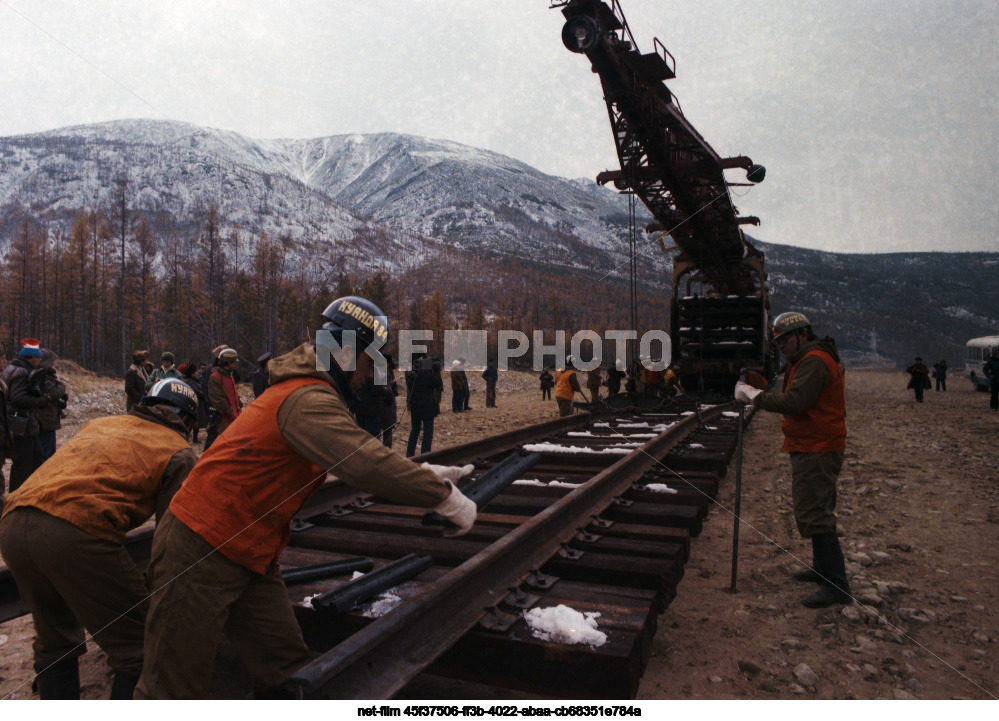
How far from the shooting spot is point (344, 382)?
92.9 inches

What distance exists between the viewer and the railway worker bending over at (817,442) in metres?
4.14

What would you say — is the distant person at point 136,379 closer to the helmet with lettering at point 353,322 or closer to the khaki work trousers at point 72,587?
the khaki work trousers at point 72,587

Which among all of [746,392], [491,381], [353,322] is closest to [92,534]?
[353,322]

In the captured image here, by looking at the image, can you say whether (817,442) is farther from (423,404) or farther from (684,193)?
(684,193)

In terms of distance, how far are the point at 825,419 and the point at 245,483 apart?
363cm

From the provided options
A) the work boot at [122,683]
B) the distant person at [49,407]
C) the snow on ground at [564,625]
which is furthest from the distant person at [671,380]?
the work boot at [122,683]

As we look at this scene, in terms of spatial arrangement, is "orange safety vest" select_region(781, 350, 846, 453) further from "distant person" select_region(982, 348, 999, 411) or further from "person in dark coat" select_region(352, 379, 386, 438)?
"distant person" select_region(982, 348, 999, 411)

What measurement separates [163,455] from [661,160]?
40.4ft

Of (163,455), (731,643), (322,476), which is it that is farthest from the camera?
(731,643)

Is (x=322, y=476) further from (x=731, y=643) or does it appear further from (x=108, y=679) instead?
(x=731, y=643)

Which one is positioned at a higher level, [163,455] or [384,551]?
[163,455]

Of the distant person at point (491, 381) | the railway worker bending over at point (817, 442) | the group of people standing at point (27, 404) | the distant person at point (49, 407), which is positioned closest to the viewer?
the railway worker bending over at point (817, 442)

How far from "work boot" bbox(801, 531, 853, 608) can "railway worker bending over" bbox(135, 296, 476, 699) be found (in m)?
2.84
